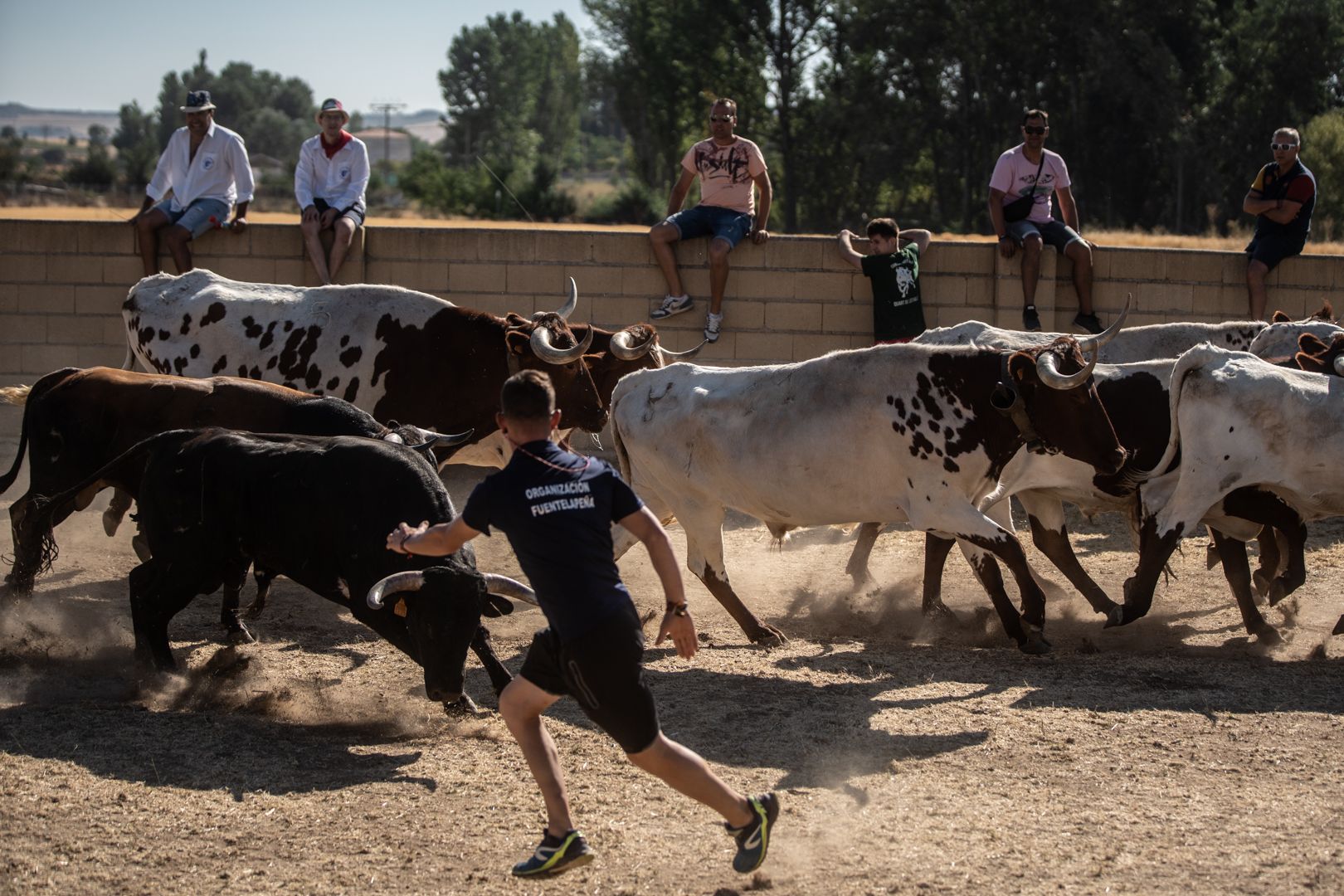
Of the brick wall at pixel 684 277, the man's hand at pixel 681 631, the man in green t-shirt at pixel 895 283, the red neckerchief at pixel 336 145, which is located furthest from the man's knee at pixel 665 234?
the man's hand at pixel 681 631

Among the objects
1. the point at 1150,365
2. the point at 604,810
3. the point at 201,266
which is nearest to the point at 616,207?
the point at 201,266

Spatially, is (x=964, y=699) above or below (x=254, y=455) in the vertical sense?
below

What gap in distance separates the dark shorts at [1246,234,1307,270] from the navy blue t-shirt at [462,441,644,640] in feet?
32.9

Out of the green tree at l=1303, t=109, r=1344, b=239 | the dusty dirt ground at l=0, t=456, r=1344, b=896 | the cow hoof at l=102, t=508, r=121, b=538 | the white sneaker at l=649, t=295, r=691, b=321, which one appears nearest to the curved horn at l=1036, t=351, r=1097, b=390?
the dusty dirt ground at l=0, t=456, r=1344, b=896

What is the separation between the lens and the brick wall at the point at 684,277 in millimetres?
13445

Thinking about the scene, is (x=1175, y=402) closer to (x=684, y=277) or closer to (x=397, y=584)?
(x=397, y=584)

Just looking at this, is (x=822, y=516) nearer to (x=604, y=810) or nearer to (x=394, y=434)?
(x=394, y=434)

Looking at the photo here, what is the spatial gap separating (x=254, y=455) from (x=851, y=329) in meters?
7.28

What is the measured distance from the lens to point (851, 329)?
44.3ft

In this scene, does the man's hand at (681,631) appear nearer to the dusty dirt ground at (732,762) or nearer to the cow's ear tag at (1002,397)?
the dusty dirt ground at (732,762)

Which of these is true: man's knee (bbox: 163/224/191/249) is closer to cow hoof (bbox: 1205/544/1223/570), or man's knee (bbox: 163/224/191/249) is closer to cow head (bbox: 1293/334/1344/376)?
cow hoof (bbox: 1205/544/1223/570)

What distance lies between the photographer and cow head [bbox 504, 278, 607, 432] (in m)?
9.70

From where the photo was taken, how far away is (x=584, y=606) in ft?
15.6

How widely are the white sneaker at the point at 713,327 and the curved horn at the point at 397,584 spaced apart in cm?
713
